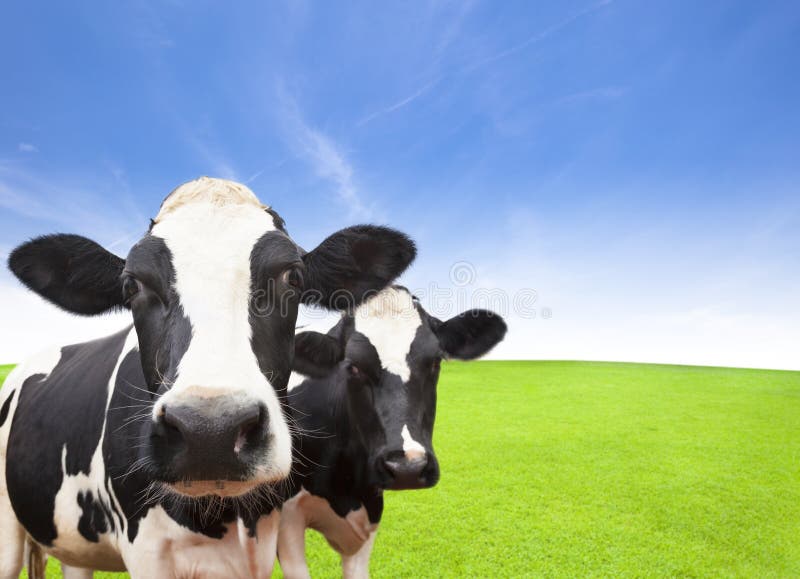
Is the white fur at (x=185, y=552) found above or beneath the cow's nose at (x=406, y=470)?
beneath

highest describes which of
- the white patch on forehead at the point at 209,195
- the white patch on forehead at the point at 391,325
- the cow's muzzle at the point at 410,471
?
the white patch on forehead at the point at 209,195

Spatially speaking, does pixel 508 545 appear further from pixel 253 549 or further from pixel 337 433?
pixel 253 549

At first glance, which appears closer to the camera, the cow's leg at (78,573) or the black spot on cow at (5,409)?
the cow's leg at (78,573)

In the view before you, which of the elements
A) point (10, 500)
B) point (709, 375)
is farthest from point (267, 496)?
point (709, 375)

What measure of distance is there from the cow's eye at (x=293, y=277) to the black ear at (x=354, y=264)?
0.49 m

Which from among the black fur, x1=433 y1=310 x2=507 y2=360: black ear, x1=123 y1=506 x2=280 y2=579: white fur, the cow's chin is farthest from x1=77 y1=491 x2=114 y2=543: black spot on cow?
x1=433 y1=310 x2=507 y2=360: black ear

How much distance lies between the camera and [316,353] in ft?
14.4

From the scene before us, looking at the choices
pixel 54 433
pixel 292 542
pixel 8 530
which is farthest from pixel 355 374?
pixel 8 530

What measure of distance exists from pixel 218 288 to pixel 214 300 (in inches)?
2.7

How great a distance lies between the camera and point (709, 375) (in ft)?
88.1

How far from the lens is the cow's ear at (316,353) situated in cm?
→ 434

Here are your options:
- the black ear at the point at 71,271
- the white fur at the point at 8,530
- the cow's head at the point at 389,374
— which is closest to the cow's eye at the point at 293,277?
the black ear at the point at 71,271

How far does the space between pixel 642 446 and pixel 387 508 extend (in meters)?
7.51

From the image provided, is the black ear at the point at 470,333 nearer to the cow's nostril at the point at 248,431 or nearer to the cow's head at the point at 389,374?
the cow's head at the point at 389,374
